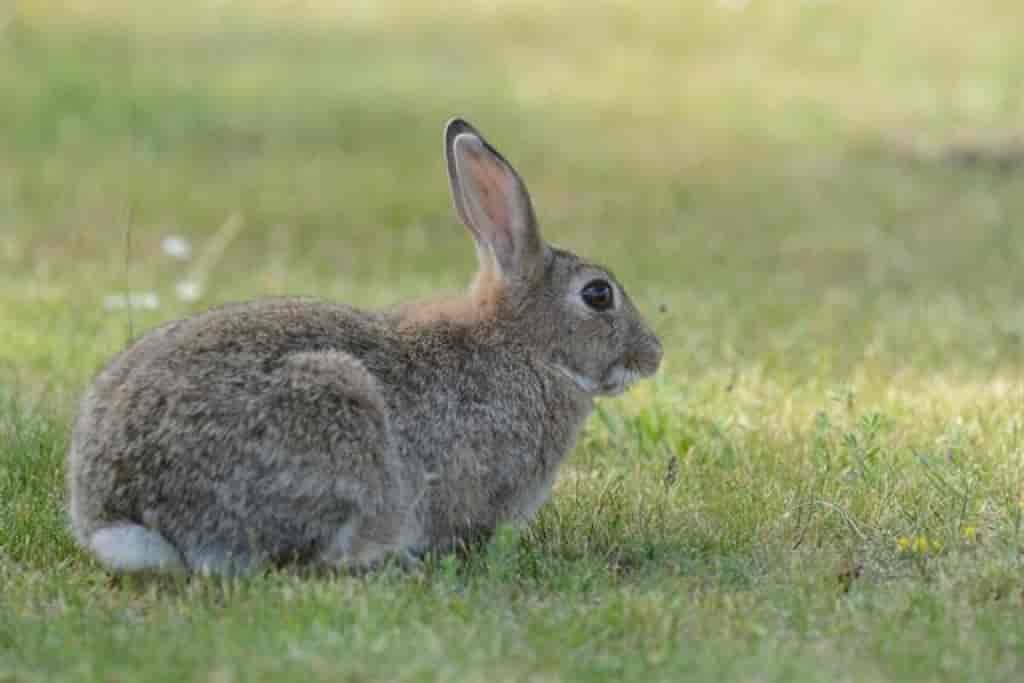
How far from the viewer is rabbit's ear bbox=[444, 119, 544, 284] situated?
615cm

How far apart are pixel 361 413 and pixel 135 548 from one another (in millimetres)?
745

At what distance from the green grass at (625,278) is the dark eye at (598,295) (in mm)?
635

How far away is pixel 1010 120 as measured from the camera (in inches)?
656

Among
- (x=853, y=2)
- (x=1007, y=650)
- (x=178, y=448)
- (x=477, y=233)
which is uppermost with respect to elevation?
(x=853, y=2)

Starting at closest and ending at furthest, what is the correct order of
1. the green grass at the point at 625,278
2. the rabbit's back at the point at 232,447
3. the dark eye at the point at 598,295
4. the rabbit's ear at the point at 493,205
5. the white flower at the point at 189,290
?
the green grass at the point at 625,278, the rabbit's back at the point at 232,447, the rabbit's ear at the point at 493,205, the dark eye at the point at 598,295, the white flower at the point at 189,290

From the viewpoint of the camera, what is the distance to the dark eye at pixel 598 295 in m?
6.39

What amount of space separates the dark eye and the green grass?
64 centimetres

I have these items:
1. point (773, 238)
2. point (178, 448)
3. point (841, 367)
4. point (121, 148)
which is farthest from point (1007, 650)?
point (121, 148)

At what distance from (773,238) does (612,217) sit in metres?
1.20

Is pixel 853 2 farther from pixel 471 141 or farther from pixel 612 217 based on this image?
pixel 471 141

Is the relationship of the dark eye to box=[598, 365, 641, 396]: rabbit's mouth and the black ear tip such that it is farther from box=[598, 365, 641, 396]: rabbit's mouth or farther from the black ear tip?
the black ear tip

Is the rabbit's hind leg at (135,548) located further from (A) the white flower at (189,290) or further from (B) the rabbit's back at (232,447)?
(A) the white flower at (189,290)

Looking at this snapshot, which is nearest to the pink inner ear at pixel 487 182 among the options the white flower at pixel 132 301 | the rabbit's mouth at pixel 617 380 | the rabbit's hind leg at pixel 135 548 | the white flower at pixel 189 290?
the rabbit's mouth at pixel 617 380

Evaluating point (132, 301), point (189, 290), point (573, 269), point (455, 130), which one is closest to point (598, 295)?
point (573, 269)
